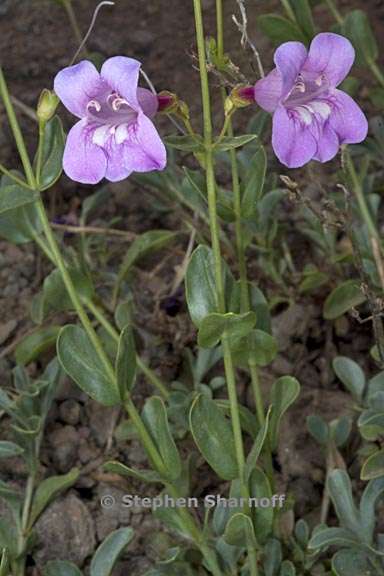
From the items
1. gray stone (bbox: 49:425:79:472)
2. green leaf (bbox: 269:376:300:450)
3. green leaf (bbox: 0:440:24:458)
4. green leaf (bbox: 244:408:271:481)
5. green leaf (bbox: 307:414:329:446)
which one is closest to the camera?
green leaf (bbox: 244:408:271:481)

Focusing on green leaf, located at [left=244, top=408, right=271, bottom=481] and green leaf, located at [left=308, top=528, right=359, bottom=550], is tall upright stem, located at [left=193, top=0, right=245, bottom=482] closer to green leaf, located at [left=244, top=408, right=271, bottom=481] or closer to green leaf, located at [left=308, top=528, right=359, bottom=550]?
green leaf, located at [left=244, top=408, right=271, bottom=481]

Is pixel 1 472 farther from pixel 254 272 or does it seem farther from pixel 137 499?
pixel 254 272

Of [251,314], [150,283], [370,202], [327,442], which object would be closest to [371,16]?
[370,202]

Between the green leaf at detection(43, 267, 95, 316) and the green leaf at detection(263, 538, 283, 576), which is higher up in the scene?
the green leaf at detection(43, 267, 95, 316)

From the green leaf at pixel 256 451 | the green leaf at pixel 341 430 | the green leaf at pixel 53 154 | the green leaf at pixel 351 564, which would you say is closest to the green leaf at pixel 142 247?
the green leaf at pixel 53 154

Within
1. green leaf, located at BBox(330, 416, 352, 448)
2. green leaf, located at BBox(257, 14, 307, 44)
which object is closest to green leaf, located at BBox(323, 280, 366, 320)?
green leaf, located at BBox(330, 416, 352, 448)

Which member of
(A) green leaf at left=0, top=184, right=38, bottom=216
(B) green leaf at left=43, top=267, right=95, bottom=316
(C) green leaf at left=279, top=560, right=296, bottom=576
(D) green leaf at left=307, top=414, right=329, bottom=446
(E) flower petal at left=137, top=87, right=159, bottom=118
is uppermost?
(E) flower petal at left=137, top=87, right=159, bottom=118

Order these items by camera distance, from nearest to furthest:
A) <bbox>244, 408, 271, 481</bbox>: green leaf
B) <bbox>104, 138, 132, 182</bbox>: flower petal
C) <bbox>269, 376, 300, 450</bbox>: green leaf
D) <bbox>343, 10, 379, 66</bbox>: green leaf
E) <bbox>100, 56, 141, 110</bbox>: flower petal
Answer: <bbox>100, 56, 141, 110</bbox>: flower petal, <bbox>104, 138, 132, 182</bbox>: flower petal, <bbox>244, 408, 271, 481</bbox>: green leaf, <bbox>269, 376, 300, 450</bbox>: green leaf, <bbox>343, 10, 379, 66</bbox>: green leaf
